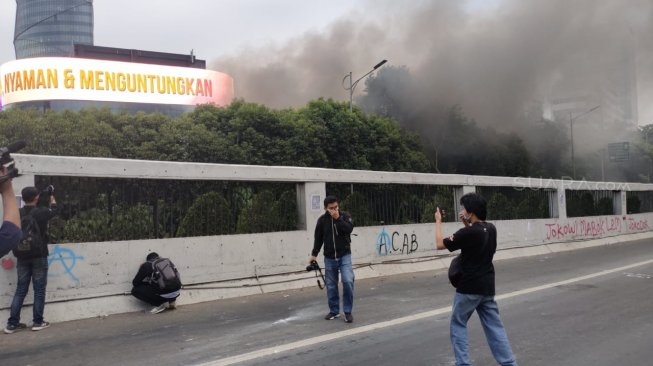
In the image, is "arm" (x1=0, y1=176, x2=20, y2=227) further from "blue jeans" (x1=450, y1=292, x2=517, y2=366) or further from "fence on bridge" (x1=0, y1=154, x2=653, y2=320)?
→ "fence on bridge" (x1=0, y1=154, x2=653, y2=320)

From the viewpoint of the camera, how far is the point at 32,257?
6.01 metres

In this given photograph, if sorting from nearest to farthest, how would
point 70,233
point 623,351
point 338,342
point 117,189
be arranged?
point 623,351
point 338,342
point 70,233
point 117,189

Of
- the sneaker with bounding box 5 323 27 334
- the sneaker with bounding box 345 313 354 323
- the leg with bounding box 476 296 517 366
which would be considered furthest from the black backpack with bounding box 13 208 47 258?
the leg with bounding box 476 296 517 366

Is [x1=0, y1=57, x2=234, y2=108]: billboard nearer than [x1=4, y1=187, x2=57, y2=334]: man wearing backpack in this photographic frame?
No

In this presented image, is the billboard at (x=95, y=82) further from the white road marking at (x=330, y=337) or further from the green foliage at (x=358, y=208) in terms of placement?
the white road marking at (x=330, y=337)

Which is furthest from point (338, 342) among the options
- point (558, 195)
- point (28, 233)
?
point (558, 195)

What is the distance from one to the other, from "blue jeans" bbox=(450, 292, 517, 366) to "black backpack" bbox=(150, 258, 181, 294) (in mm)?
4240

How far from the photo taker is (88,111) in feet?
81.5

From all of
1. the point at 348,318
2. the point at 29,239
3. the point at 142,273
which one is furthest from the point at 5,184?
the point at 142,273

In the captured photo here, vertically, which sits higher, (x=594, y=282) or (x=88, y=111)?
(x=88, y=111)

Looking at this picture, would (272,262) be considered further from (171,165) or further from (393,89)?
(393,89)

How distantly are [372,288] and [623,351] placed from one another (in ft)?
15.2

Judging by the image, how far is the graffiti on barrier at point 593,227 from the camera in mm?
16188

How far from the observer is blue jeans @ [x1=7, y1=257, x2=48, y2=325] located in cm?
596
